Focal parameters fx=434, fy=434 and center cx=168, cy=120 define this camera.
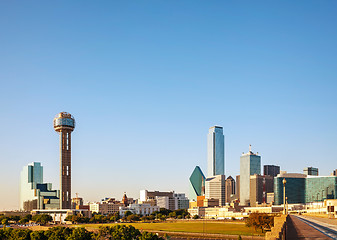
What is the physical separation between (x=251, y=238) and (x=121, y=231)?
38418 millimetres

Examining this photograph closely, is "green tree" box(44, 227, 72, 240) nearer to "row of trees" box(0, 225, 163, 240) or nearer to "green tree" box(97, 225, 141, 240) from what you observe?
"row of trees" box(0, 225, 163, 240)

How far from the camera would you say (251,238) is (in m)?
123

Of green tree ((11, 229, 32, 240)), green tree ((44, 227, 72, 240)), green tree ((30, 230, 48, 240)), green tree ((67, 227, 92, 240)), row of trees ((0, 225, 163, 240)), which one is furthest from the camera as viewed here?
green tree ((11, 229, 32, 240))

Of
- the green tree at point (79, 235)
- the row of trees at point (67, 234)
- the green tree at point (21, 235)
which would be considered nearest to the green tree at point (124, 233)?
the row of trees at point (67, 234)

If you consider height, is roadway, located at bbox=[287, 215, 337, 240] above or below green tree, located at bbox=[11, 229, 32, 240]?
above

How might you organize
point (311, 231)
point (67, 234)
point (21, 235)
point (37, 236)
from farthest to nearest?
point (67, 234) < point (21, 235) < point (37, 236) < point (311, 231)

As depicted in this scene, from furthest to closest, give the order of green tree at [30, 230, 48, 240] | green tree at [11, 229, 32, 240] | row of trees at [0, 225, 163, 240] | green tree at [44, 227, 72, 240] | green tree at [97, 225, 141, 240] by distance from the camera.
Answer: green tree at [11, 229, 32, 240]
green tree at [44, 227, 72, 240]
green tree at [97, 225, 141, 240]
row of trees at [0, 225, 163, 240]
green tree at [30, 230, 48, 240]

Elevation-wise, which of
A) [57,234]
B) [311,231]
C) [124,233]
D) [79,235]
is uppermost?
[311,231]

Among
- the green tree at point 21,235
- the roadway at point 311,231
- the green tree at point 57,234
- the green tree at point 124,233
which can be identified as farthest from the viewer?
the green tree at point 21,235

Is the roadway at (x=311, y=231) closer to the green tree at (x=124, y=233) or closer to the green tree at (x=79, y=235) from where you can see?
the green tree at (x=124, y=233)

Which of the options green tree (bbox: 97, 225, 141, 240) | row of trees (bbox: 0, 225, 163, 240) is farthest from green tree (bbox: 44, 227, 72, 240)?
green tree (bbox: 97, 225, 141, 240)

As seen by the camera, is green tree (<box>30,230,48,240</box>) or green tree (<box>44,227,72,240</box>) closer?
green tree (<box>30,230,48,240</box>)

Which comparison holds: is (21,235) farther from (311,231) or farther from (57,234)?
(311,231)

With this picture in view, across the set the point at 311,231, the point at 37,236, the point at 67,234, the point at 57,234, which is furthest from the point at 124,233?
the point at 311,231
